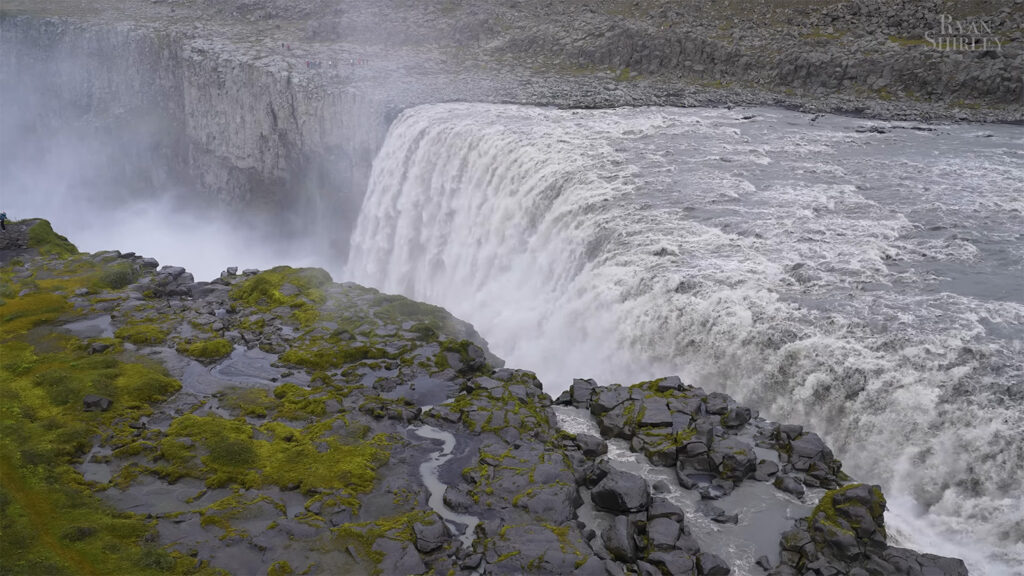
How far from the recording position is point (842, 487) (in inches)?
684

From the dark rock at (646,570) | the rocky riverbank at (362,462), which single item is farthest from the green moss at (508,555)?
the dark rock at (646,570)

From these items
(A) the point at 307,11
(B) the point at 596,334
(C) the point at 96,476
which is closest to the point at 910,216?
(B) the point at 596,334

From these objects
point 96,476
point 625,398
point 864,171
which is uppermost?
point 864,171

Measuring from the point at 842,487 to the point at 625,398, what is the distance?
20.9 feet

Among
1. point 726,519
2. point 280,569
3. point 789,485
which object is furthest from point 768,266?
point 280,569

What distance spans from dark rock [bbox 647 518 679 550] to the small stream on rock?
390 cm

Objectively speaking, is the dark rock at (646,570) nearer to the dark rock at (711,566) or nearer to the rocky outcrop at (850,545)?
the dark rock at (711,566)

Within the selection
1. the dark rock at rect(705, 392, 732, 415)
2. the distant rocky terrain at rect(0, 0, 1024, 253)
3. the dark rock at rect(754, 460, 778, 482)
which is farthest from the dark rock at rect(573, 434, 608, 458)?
the distant rocky terrain at rect(0, 0, 1024, 253)

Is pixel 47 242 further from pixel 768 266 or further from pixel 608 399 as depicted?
pixel 768 266

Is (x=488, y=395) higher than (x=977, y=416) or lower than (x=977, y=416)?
lower

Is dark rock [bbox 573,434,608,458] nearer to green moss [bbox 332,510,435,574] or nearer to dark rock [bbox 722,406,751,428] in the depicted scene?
dark rock [bbox 722,406,751,428]

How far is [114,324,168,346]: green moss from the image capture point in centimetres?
2655

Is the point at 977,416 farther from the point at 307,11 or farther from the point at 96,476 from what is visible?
the point at 307,11

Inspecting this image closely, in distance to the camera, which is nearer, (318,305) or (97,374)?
(97,374)
